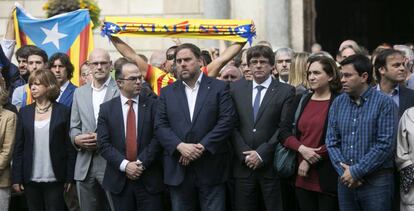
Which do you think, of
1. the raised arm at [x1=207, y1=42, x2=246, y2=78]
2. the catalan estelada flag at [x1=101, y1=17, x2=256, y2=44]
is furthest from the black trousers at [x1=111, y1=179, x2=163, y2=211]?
the catalan estelada flag at [x1=101, y1=17, x2=256, y2=44]

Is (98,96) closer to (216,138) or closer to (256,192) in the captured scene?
(216,138)

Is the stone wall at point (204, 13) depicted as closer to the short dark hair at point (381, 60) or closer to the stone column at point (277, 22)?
the stone column at point (277, 22)

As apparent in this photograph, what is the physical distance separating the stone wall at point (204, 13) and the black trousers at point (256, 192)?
6.97 m

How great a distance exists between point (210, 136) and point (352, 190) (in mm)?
1446

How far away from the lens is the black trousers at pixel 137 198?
10.0 meters

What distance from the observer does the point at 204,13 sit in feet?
57.3

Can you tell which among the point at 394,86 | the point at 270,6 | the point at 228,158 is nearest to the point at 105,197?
the point at 228,158

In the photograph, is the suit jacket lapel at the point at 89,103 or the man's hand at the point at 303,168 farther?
the suit jacket lapel at the point at 89,103

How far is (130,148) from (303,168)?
5.65 ft

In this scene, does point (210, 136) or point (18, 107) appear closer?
point (210, 136)

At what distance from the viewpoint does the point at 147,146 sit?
1003 cm

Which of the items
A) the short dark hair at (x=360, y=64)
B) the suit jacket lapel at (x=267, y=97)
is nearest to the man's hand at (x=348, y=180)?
the short dark hair at (x=360, y=64)

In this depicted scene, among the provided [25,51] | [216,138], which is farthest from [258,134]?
[25,51]

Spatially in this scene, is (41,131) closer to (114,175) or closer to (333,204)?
(114,175)
